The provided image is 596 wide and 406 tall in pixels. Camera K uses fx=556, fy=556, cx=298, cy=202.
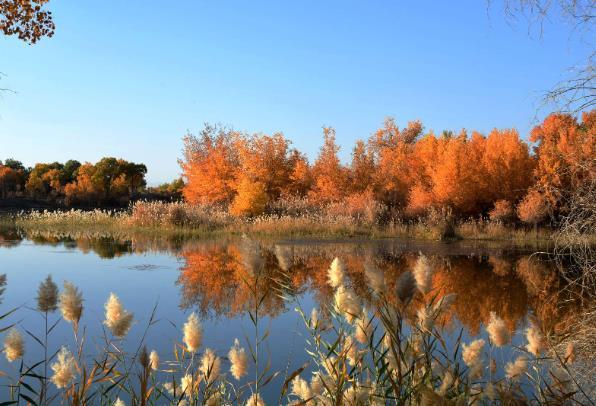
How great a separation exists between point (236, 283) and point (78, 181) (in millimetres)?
63063

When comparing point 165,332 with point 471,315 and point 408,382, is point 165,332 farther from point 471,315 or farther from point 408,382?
point 408,382

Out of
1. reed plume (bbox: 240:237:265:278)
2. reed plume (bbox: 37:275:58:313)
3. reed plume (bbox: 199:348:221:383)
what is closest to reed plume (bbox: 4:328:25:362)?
reed plume (bbox: 37:275:58:313)

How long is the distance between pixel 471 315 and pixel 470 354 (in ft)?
21.2

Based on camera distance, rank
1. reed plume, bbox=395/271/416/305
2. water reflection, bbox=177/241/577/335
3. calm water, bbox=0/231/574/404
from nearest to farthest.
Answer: reed plume, bbox=395/271/416/305, calm water, bbox=0/231/574/404, water reflection, bbox=177/241/577/335

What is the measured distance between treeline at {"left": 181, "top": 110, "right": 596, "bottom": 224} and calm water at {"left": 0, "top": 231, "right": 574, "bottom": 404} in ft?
23.2

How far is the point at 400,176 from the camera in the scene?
34531mm

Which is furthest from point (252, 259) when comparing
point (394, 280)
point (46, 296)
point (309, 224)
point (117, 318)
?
point (309, 224)

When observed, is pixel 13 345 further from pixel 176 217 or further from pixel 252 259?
pixel 176 217

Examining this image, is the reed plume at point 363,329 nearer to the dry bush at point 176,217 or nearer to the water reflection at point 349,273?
the water reflection at point 349,273

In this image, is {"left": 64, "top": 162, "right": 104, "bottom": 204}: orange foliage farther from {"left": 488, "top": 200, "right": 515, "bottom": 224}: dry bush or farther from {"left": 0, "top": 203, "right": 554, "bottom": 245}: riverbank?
{"left": 488, "top": 200, "right": 515, "bottom": 224}: dry bush

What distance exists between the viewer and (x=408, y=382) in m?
2.79

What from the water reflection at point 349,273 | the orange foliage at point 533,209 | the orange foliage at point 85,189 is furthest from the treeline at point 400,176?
the orange foliage at point 85,189

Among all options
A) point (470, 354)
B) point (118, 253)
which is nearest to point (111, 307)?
point (470, 354)

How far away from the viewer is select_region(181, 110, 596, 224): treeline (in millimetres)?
28734
